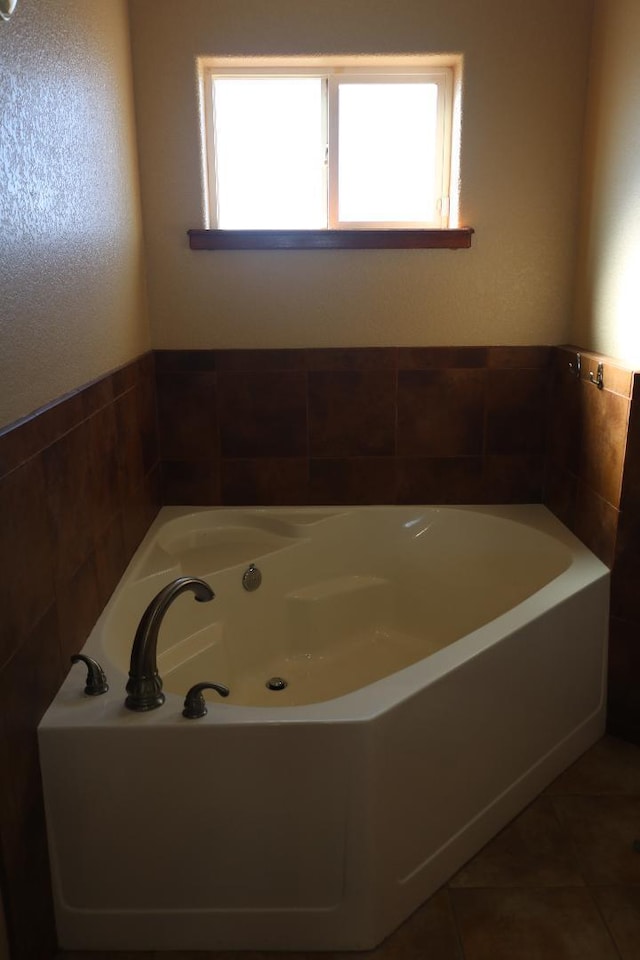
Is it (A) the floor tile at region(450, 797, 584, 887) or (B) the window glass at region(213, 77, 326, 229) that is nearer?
(A) the floor tile at region(450, 797, 584, 887)

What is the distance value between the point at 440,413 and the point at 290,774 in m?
1.51

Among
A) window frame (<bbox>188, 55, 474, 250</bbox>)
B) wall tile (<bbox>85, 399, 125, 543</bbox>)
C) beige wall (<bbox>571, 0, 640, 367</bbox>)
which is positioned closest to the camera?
wall tile (<bbox>85, 399, 125, 543</bbox>)

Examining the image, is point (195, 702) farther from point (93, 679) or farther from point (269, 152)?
point (269, 152)

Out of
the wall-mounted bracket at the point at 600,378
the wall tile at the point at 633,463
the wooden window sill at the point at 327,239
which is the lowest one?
the wall tile at the point at 633,463

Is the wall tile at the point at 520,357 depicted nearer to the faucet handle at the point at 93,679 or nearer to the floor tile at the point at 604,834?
the floor tile at the point at 604,834

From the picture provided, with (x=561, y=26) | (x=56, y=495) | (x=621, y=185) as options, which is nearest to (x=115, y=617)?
(x=56, y=495)

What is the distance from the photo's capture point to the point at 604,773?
6.51 feet

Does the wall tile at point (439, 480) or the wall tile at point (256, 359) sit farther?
the wall tile at point (439, 480)

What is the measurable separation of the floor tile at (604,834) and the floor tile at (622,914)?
27mm

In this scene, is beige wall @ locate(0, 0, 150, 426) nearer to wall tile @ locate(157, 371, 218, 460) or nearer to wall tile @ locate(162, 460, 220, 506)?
wall tile @ locate(157, 371, 218, 460)

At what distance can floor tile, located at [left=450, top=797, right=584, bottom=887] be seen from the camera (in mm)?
1638

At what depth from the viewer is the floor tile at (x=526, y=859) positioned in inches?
64.5

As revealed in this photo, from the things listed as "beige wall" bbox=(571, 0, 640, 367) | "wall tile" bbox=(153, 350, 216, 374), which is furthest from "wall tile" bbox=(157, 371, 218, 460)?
"beige wall" bbox=(571, 0, 640, 367)

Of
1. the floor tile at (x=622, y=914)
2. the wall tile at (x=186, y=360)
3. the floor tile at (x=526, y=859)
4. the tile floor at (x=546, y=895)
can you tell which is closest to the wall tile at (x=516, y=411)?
the wall tile at (x=186, y=360)
